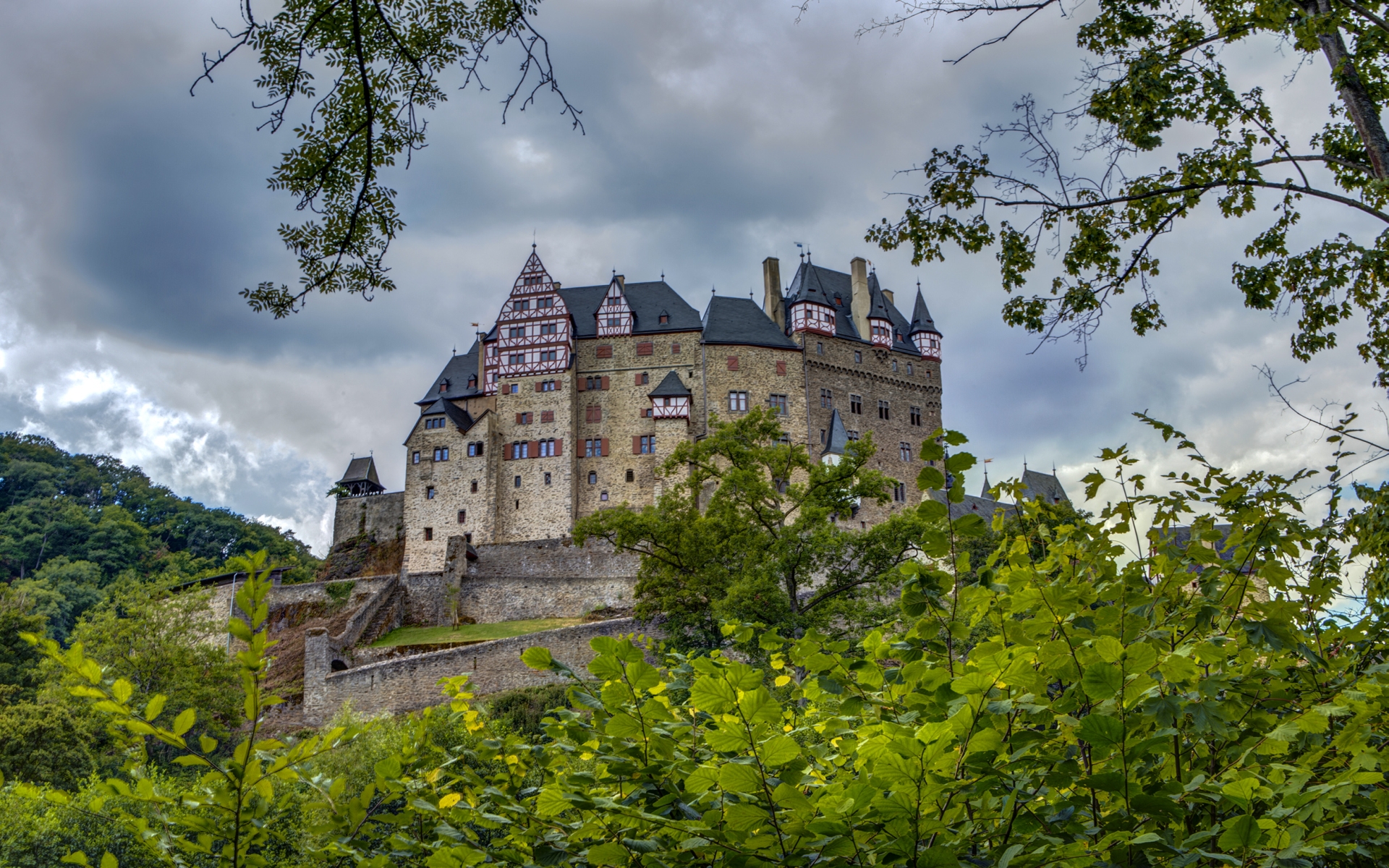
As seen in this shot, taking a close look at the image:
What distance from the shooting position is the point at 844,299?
2112 inches

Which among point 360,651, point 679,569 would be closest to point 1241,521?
point 679,569

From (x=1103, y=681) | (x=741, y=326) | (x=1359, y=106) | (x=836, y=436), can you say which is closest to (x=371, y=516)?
(x=741, y=326)

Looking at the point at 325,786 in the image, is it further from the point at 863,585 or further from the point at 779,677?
the point at 863,585

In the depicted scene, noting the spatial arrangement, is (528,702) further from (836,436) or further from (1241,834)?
(1241,834)

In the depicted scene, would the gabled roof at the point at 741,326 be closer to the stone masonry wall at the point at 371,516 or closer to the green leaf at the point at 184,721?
the stone masonry wall at the point at 371,516

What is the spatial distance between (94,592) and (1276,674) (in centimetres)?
6661

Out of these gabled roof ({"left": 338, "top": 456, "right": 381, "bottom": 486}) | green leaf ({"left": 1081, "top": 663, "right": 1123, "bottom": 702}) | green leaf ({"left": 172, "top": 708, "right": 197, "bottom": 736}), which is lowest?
green leaf ({"left": 172, "top": 708, "right": 197, "bottom": 736})

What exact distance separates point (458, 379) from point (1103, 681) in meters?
51.9

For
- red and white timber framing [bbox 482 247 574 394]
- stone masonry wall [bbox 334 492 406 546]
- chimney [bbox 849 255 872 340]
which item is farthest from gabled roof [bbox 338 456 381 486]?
chimney [bbox 849 255 872 340]

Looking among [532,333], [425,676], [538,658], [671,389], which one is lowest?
[425,676]

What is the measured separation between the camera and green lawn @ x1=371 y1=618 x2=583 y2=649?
33406 millimetres

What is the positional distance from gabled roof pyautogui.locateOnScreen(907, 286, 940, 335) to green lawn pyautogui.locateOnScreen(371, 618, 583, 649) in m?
29.3

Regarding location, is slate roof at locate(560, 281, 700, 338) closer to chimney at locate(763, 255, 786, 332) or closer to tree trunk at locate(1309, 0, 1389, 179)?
chimney at locate(763, 255, 786, 332)

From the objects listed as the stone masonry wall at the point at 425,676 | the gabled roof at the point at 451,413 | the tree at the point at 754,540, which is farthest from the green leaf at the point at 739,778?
the gabled roof at the point at 451,413
